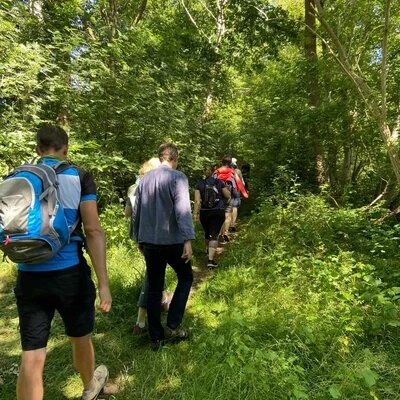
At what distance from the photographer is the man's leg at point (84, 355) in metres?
2.64

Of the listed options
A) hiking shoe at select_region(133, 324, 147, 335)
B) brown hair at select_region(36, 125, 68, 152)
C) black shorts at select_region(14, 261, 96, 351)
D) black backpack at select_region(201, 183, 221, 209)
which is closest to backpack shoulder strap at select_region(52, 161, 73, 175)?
brown hair at select_region(36, 125, 68, 152)

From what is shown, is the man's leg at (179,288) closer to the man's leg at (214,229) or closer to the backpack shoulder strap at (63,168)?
the backpack shoulder strap at (63,168)

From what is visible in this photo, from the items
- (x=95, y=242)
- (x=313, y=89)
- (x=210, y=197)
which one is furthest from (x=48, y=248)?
(x=313, y=89)

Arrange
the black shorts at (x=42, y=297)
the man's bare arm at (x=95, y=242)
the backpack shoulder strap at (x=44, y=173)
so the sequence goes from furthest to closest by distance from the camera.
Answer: the man's bare arm at (x=95, y=242) < the black shorts at (x=42, y=297) < the backpack shoulder strap at (x=44, y=173)

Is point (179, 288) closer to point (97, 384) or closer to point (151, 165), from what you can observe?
point (97, 384)

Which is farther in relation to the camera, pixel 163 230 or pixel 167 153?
pixel 167 153

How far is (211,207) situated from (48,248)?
413 centimetres

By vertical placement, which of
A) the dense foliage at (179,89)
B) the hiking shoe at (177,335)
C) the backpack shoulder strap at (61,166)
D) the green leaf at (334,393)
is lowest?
the hiking shoe at (177,335)

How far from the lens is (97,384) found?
2.92 m

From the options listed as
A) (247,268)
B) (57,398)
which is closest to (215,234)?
(247,268)

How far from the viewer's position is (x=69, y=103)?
720 centimetres

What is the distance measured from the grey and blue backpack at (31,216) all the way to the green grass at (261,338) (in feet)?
5.26

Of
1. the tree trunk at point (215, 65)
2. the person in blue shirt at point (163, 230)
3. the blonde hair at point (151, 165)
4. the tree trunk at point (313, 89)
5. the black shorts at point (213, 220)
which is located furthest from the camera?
the tree trunk at point (215, 65)

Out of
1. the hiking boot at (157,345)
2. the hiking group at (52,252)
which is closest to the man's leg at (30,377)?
the hiking group at (52,252)
